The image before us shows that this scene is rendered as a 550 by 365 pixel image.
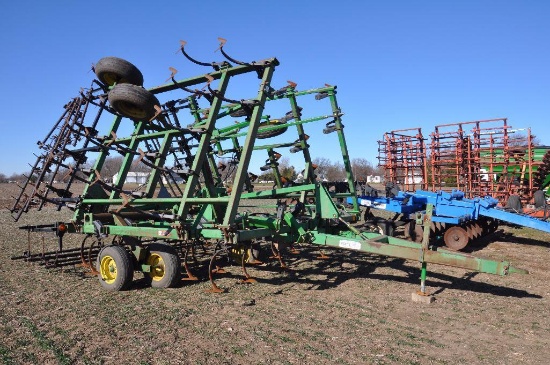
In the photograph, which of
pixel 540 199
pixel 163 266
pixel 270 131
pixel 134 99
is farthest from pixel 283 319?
pixel 540 199

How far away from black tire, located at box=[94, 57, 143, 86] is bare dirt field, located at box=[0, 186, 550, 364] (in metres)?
3.46

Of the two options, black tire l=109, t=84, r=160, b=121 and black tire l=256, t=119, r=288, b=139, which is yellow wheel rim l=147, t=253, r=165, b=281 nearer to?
black tire l=109, t=84, r=160, b=121

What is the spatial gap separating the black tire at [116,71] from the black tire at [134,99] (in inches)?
58.1

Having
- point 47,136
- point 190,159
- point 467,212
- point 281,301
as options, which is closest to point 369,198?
point 467,212

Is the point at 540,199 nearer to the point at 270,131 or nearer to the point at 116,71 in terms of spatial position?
the point at 270,131

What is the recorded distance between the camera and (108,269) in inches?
A: 257

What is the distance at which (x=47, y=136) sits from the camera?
8.13m

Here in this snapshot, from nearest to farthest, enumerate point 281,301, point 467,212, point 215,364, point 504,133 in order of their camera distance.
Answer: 1. point 215,364
2. point 281,301
3. point 467,212
4. point 504,133

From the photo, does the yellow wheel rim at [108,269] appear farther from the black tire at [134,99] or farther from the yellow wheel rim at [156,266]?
the black tire at [134,99]

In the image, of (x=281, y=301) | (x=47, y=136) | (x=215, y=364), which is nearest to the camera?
(x=215, y=364)

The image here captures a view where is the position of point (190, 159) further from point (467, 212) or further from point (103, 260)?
point (467, 212)

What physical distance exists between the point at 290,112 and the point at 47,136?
481 cm

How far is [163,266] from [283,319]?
2.42 meters

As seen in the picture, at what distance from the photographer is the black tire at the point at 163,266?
6.41 m
